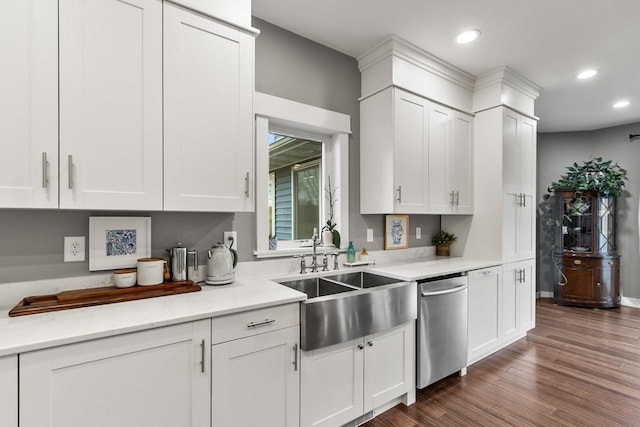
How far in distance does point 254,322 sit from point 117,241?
35.0 inches

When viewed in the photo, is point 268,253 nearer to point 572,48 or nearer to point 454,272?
point 454,272

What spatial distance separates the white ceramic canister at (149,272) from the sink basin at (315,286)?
784 mm

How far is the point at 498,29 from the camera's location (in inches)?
92.8

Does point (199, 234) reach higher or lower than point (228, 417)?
higher

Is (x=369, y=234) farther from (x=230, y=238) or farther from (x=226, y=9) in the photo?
(x=226, y=9)

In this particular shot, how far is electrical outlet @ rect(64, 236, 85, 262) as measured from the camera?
1.62m

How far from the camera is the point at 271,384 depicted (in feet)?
5.11

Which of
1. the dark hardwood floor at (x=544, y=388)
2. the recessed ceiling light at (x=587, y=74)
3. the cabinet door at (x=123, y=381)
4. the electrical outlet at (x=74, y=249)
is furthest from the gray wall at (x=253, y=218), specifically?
the recessed ceiling light at (x=587, y=74)

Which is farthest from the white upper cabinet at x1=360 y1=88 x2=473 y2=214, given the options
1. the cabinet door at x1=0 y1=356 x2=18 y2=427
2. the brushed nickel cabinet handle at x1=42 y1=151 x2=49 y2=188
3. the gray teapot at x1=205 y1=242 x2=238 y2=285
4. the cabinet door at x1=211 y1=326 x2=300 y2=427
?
the cabinet door at x1=0 y1=356 x2=18 y2=427

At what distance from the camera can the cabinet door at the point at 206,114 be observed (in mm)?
1597

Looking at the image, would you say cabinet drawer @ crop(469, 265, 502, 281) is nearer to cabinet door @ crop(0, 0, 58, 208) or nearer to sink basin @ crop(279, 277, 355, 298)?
sink basin @ crop(279, 277, 355, 298)

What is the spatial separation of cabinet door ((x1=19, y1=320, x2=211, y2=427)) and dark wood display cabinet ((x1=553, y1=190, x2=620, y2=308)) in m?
5.10

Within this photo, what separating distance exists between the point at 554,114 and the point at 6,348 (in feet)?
18.1

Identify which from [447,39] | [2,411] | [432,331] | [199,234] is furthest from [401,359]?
[447,39]
